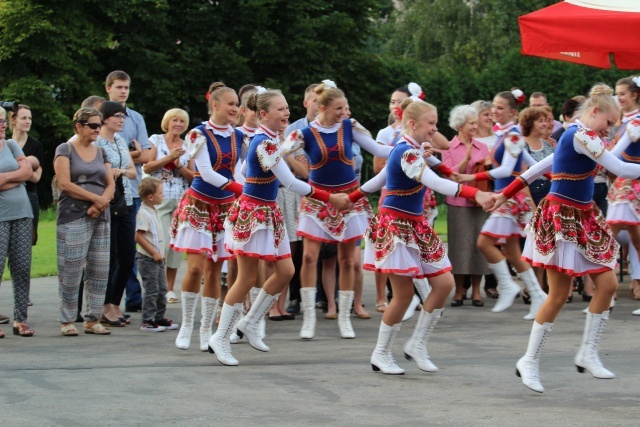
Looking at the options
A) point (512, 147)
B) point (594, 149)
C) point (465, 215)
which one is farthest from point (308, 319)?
point (594, 149)

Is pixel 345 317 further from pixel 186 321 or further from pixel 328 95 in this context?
pixel 328 95

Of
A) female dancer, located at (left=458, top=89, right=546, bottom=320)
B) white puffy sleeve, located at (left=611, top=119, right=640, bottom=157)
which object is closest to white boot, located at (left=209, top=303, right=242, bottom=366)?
female dancer, located at (left=458, top=89, right=546, bottom=320)

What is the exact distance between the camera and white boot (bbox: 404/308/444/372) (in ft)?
26.7

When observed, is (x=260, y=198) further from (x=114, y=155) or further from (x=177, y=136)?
(x=177, y=136)

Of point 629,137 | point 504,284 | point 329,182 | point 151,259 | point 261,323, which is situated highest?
point 629,137

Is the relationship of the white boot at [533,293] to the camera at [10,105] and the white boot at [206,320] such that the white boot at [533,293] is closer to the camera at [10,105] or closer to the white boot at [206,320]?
the white boot at [206,320]

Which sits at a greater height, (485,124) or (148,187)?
(485,124)

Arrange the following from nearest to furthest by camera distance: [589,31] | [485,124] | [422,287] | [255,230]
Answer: [255,230] → [422,287] → [589,31] → [485,124]

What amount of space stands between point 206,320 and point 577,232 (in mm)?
3030

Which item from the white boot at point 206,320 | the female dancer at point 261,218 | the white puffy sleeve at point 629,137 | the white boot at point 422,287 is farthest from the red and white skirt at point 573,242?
the white puffy sleeve at point 629,137

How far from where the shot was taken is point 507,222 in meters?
11.0

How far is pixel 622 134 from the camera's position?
1123cm

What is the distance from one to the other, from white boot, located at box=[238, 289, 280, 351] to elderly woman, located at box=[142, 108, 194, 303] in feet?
6.80

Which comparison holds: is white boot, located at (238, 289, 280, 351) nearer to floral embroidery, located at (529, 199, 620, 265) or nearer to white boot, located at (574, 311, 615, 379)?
floral embroidery, located at (529, 199, 620, 265)
